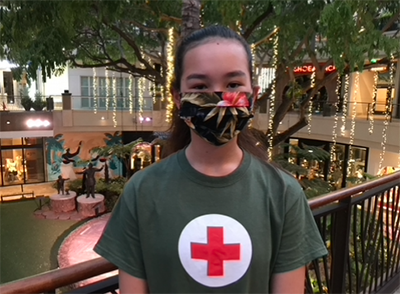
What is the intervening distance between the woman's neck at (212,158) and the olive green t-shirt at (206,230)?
0.06 feet

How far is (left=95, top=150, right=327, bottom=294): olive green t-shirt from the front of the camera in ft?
3.18

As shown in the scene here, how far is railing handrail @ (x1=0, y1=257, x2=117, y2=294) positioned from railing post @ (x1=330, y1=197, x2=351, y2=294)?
61.1 inches

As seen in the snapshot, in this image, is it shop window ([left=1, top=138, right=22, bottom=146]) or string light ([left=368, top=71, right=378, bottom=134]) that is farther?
shop window ([left=1, top=138, right=22, bottom=146])

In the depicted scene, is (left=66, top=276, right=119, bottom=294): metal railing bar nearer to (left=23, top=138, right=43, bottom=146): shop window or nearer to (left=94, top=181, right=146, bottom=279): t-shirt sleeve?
(left=94, top=181, right=146, bottom=279): t-shirt sleeve

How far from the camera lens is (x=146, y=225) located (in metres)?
0.99

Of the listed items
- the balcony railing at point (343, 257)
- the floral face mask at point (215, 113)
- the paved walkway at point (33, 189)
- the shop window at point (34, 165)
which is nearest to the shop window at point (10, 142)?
the shop window at point (34, 165)

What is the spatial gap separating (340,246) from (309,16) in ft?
12.2

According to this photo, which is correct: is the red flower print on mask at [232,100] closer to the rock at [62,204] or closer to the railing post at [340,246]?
the railing post at [340,246]

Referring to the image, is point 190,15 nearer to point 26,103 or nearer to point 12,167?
point 26,103

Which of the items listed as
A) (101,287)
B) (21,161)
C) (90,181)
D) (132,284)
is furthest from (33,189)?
(132,284)

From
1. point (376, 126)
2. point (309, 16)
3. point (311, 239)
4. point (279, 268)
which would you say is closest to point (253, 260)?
point (279, 268)

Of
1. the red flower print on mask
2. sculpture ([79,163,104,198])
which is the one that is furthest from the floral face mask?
sculpture ([79,163,104,198])

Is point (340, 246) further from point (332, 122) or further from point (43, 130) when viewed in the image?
point (43, 130)

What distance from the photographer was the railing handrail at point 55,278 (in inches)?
41.8
